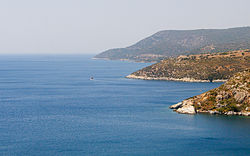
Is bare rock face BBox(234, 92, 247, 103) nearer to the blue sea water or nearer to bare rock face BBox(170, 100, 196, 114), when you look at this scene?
the blue sea water

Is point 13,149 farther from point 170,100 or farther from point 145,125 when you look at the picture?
point 170,100

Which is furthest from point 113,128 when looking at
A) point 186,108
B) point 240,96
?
point 240,96

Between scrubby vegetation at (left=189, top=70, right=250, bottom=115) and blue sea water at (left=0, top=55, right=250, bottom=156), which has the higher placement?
scrubby vegetation at (left=189, top=70, right=250, bottom=115)

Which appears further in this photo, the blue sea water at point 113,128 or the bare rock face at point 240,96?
the bare rock face at point 240,96

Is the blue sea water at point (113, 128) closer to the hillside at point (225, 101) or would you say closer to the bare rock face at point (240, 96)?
the hillside at point (225, 101)

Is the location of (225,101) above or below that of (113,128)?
above

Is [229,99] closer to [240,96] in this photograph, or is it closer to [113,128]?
[240,96]

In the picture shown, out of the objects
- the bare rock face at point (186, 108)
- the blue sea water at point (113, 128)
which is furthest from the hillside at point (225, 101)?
the blue sea water at point (113, 128)

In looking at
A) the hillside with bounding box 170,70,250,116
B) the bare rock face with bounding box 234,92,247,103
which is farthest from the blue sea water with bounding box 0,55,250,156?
the bare rock face with bounding box 234,92,247,103
